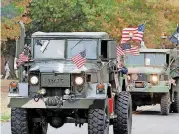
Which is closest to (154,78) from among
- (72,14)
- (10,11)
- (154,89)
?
(154,89)

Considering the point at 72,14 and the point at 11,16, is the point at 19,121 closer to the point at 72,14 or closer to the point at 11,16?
the point at 11,16

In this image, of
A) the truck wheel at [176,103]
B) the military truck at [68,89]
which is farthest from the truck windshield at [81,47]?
the truck wheel at [176,103]

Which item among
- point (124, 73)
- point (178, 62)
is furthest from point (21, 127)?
point (178, 62)

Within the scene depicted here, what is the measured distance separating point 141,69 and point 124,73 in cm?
791

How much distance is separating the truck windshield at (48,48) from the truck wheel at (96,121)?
203 cm

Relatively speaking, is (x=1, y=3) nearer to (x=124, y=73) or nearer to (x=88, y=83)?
(x=124, y=73)

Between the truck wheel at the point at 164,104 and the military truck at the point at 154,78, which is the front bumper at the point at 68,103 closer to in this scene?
the military truck at the point at 154,78

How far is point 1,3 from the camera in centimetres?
3262

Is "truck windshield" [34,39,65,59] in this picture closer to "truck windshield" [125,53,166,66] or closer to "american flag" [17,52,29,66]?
"american flag" [17,52,29,66]

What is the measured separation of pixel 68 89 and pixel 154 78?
10.9 meters

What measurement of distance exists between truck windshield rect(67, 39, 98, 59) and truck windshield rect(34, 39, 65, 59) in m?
0.15

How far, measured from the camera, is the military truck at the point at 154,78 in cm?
2422

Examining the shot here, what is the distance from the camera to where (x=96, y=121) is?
43.9 ft

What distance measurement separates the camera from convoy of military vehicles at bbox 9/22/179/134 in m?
13.5
